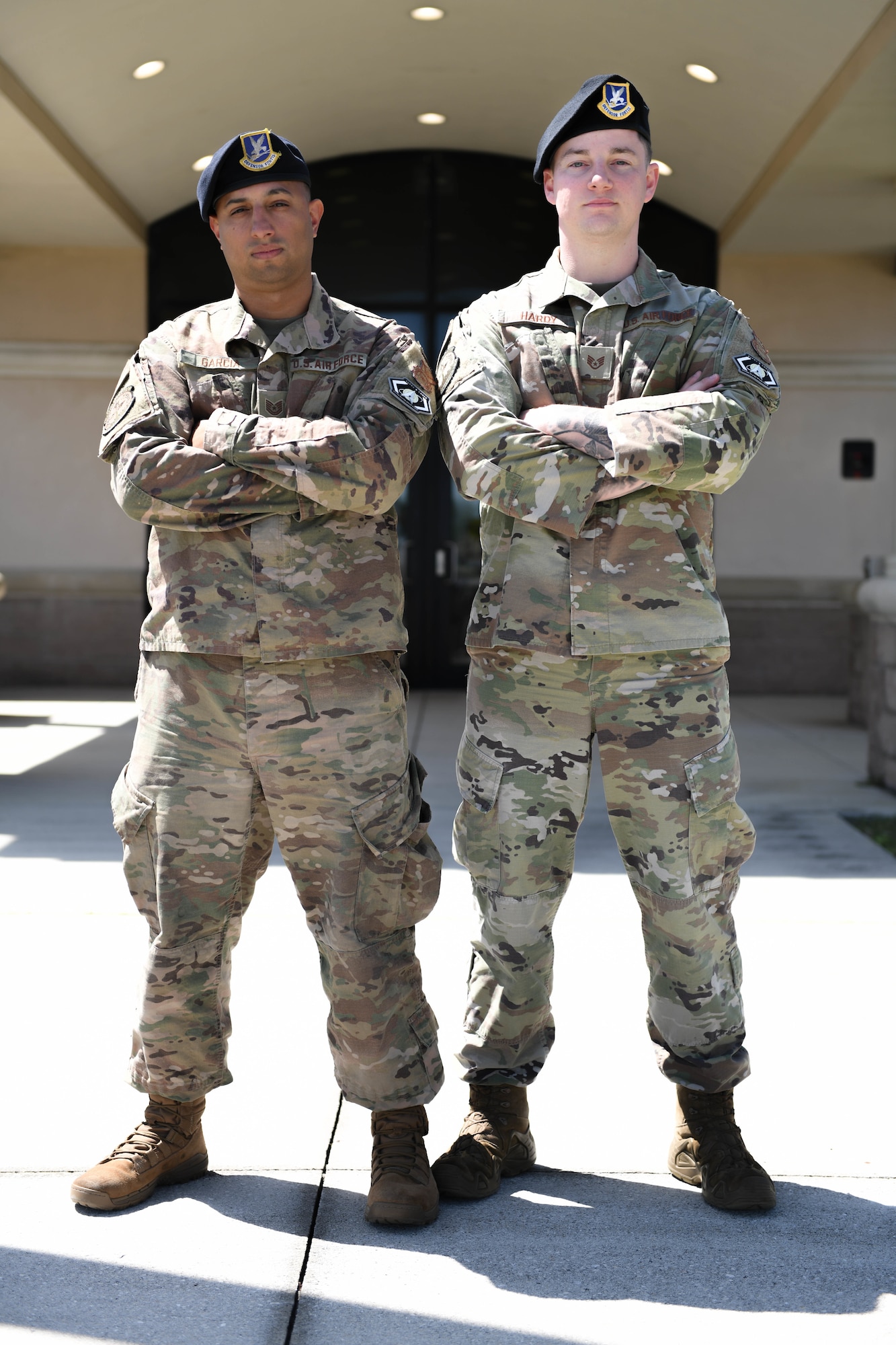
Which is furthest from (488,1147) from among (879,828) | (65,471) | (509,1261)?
(65,471)

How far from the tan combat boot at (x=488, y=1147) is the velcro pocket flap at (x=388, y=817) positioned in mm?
534

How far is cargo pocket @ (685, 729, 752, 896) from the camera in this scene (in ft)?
7.82

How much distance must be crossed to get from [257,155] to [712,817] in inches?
57.2

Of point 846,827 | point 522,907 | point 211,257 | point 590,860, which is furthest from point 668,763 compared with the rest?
point 211,257

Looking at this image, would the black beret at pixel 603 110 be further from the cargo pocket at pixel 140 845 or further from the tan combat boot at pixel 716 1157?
the tan combat boot at pixel 716 1157

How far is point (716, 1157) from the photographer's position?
7.93 ft

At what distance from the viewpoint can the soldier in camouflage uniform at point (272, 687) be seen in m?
2.36

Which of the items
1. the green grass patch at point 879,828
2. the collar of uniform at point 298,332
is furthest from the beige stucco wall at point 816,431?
the collar of uniform at point 298,332

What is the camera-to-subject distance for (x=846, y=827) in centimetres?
571

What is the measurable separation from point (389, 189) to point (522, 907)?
9582 millimetres

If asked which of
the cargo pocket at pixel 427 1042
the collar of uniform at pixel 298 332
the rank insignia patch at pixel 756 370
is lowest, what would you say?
the cargo pocket at pixel 427 1042

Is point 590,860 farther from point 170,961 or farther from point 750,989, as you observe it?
point 170,961

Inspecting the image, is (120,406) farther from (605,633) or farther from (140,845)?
(605,633)

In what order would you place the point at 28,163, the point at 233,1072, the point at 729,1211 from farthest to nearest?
the point at 28,163, the point at 233,1072, the point at 729,1211
